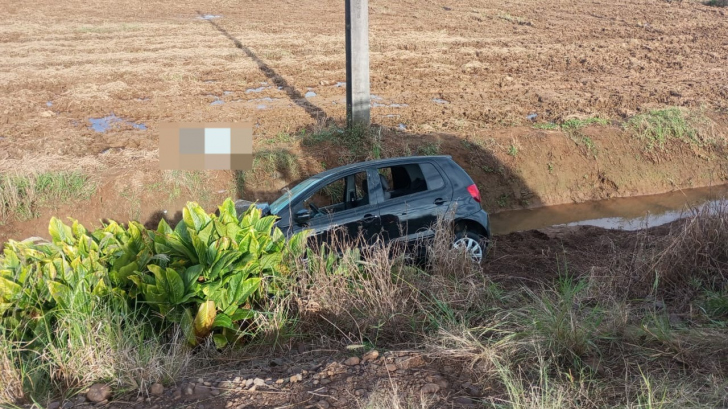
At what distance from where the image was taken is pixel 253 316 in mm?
5109

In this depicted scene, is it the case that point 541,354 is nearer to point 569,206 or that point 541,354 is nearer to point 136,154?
point 569,206

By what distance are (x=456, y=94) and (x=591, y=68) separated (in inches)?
242

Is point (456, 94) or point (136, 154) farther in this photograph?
point (456, 94)

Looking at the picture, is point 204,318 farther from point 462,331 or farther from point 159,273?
point 462,331

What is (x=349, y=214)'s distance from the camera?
7.75 m

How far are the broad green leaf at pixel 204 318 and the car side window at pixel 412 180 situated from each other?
141 inches

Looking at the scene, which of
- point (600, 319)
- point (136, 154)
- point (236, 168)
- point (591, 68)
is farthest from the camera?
point (591, 68)

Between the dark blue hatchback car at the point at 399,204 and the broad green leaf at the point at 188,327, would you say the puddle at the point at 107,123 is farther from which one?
the broad green leaf at the point at 188,327

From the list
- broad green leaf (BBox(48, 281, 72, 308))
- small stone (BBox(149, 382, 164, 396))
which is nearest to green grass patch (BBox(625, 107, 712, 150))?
broad green leaf (BBox(48, 281, 72, 308))

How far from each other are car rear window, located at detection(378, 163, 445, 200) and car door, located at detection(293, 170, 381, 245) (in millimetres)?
266

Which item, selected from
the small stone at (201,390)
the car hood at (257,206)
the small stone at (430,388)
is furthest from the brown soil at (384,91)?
the small stone at (430,388)

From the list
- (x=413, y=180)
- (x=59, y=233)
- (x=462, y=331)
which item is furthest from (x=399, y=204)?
(x=59, y=233)

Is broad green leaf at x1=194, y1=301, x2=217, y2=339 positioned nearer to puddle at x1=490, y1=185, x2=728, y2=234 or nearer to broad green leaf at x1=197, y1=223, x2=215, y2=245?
broad green leaf at x1=197, y1=223, x2=215, y2=245

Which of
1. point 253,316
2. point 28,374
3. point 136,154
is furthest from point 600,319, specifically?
point 136,154
